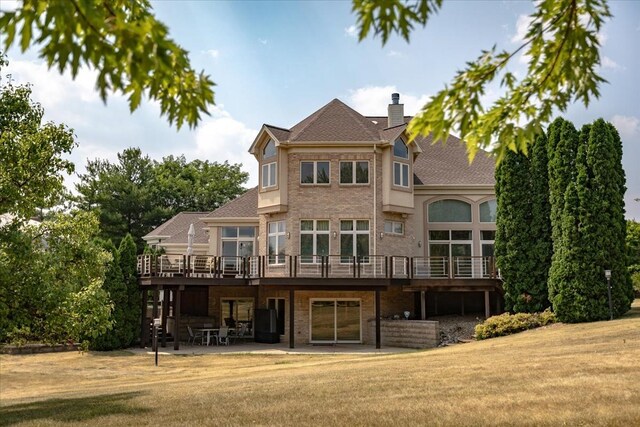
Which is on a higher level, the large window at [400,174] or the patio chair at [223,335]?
the large window at [400,174]

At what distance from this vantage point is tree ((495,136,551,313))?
22.3m

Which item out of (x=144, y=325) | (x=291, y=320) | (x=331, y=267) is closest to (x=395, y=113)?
(x=331, y=267)

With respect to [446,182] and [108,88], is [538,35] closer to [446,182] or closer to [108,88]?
[108,88]

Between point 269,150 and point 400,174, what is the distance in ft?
17.0

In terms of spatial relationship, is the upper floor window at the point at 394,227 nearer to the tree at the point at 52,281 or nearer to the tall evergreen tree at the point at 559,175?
the tall evergreen tree at the point at 559,175

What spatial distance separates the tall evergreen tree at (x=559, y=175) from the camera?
20906mm

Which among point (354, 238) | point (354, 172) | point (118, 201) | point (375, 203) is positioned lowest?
point (354, 238)

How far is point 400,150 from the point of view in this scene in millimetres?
25438

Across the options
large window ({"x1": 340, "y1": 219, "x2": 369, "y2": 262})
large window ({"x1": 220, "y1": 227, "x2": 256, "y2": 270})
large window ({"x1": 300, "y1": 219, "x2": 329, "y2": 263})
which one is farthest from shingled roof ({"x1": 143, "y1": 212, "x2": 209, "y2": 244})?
large window ({"x1": 340, "y1": 219, "x2": 369, "y2": 262})

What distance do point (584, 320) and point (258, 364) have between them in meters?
9.95

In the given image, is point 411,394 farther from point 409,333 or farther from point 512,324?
point 409,333

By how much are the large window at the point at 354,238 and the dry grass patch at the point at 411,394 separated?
848 cm

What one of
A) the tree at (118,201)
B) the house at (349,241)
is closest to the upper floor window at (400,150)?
the house at (349,241)

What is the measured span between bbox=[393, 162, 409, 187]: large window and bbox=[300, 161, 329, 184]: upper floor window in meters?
2.64
